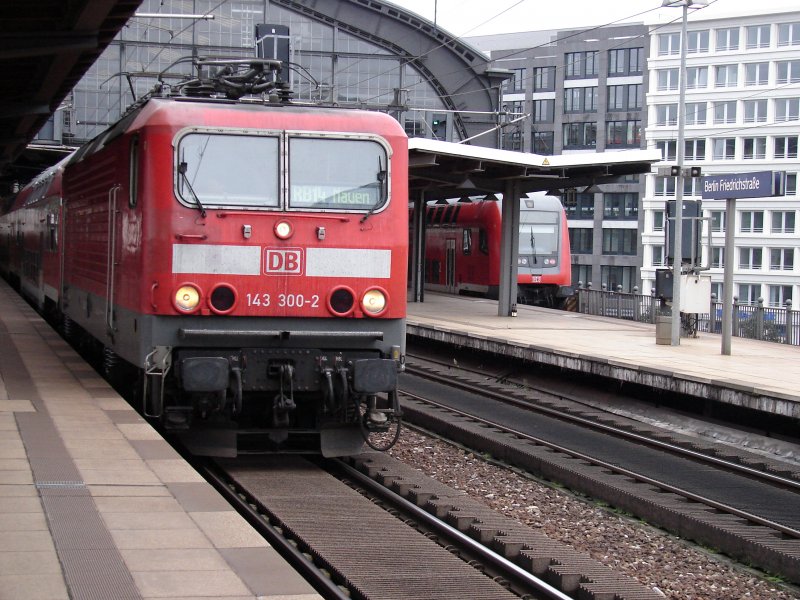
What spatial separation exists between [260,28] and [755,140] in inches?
1573

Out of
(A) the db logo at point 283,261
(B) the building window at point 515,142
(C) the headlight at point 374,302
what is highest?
(B) the building window at point 515,142

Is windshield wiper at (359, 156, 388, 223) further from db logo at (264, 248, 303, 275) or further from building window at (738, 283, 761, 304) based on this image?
building window at (738, 283, 761, 304)

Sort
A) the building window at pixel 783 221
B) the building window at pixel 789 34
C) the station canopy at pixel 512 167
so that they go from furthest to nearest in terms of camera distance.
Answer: the building window at pixel 789 34 < the building window at pixel 783 221 < the station canopy at pixel 512 167

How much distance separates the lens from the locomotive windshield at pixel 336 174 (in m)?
10.2

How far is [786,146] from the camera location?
212ft

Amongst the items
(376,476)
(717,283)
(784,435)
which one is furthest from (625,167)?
(717,283)

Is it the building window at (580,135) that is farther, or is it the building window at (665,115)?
the building window at (580,135)

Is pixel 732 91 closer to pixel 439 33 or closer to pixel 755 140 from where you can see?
pixel 755 140

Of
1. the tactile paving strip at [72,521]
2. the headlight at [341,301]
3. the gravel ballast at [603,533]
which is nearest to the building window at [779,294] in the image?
the gravel ballast at [603,533]

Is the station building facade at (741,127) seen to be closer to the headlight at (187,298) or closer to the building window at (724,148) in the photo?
the building window at (724,148)

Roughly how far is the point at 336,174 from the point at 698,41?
2527 inches

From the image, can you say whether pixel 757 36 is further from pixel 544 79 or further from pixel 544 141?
pixel 544 141

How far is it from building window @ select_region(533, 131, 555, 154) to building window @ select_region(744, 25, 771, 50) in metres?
13.6

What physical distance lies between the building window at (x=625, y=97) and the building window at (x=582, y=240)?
7949 mm
